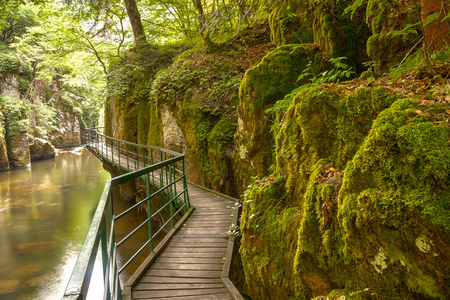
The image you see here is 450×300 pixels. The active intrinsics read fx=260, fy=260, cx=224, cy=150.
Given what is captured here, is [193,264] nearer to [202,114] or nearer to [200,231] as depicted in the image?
[200,231]

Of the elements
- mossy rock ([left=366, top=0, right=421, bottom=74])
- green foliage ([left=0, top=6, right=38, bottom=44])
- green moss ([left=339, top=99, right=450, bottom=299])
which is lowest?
green moss ([left=339, top=99, right=450, bottom=299])

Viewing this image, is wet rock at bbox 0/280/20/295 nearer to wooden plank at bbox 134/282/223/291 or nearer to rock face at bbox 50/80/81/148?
wooden plank at bbox 134/282/223/291

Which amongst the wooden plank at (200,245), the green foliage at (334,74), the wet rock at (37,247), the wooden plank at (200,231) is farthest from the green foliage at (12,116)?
the green foliage at (334,74)

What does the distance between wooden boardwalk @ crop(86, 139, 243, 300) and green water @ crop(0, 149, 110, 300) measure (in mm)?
4587

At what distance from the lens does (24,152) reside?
72.0 ft

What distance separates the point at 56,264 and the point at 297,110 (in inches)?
337

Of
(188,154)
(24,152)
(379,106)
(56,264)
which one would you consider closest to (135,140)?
(188,154)

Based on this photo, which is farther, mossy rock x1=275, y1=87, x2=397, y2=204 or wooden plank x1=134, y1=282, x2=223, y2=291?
wooden plank x1=134, y1=282, x2=223, y2=291

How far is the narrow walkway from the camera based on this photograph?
122 inches

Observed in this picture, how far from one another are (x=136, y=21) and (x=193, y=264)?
13099mm

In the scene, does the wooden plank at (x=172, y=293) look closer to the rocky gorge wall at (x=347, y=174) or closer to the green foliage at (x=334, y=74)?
the rocky gorge wall at (x=347, y=174)

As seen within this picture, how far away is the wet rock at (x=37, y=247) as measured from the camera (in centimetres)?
855

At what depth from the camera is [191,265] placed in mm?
3682

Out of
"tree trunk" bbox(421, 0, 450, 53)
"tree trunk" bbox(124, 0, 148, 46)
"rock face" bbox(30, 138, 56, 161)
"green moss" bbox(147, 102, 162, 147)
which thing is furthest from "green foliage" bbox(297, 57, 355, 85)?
"rock face" bbox(30, 138, 56, 161)
